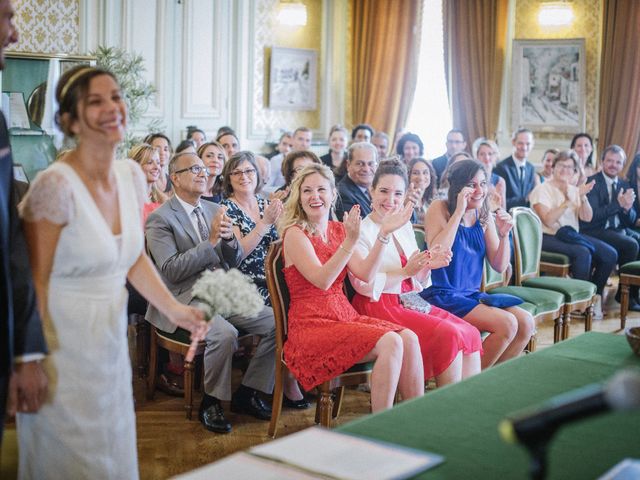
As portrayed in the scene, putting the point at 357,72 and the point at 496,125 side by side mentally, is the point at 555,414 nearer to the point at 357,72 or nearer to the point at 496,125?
the point at 496,125

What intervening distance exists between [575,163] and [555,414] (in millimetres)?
6638

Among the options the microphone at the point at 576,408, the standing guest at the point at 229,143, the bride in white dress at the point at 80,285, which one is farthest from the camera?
the standing guest at the point at 229,143

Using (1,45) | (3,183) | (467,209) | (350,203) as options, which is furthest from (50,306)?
(350,203)

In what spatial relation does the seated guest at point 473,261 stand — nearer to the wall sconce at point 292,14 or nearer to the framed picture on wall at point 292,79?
the framed picture on wall at point 292,79

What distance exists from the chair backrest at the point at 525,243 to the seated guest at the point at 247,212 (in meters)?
1.77

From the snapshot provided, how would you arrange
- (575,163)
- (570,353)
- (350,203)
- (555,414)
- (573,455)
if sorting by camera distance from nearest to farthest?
(555,414)
(573,455)
(570,353)
(350,203)
(575,163)

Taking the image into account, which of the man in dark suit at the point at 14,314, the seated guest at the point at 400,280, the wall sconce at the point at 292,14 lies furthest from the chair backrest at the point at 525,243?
the wall sconce at the point at 292,14

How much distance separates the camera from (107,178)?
221 cm

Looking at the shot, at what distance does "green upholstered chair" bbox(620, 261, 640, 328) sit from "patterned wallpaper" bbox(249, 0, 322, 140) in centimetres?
505

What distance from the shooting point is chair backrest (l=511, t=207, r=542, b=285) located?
5.69 m

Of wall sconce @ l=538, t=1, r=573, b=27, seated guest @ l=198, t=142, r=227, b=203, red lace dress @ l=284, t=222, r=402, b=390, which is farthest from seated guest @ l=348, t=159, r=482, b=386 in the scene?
wall sconce @ l=538, t=1, r=573, b=27

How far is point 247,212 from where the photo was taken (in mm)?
4773

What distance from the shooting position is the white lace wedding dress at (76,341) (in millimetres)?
2094

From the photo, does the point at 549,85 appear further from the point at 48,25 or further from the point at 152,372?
the point at 152,372
